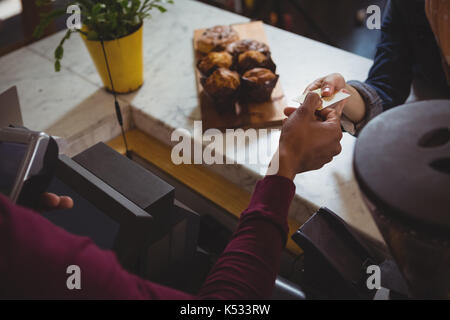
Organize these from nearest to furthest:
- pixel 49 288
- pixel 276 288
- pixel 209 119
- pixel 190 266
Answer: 1. pixel 49 288
2. pixel 276 288
3. pixel 190 266
4. pixel 209 119

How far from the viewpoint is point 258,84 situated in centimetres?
132

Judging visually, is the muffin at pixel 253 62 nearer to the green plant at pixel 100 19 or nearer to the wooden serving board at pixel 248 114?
the wooden serving board at pixel 248 114

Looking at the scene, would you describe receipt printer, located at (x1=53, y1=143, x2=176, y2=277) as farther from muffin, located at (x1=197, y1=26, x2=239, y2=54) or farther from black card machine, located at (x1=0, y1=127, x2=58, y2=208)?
muffin, located at (x1=197, y1=26, x2=239, y2=54)

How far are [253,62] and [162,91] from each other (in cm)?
37

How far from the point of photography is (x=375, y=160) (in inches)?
19.0

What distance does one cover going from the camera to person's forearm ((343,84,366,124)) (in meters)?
1.20

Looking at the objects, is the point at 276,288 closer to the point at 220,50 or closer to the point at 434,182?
the point at 434,182

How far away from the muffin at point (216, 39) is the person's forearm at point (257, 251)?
95cm

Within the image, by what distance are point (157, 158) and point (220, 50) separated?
501mm

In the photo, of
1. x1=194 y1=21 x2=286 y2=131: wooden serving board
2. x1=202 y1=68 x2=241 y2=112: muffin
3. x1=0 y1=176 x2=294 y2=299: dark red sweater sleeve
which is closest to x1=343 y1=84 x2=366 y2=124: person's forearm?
x1=194 y1=21 x2=286 y2=131: wooden serving board

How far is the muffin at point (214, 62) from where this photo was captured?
1.42 meters

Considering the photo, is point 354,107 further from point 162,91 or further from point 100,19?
point 100,19

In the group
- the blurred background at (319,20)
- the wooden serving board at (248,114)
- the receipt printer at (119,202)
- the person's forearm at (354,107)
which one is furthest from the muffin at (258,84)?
the blurred background at (319,20)
